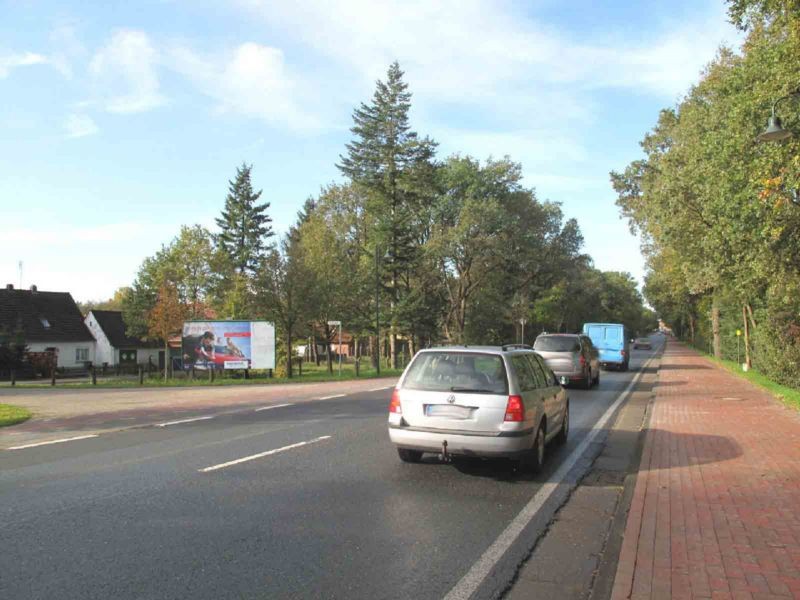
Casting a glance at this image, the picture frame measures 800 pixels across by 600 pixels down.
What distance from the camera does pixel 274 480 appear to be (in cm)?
739

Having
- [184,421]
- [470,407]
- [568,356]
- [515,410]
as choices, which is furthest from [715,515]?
[568,356]

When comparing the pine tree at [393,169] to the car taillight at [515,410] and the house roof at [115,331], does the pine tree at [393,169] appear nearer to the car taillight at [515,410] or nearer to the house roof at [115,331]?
the house roof at [115,331]

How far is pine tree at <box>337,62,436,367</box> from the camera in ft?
158

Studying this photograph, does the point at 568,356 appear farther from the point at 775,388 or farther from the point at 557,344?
the point at 775,388

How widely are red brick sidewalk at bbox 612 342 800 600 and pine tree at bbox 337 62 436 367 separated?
36937 mm

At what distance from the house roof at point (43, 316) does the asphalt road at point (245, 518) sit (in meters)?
45.6

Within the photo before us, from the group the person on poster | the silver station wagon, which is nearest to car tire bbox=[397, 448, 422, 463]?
the silver station wagon

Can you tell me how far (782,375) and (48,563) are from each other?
69.2 feet

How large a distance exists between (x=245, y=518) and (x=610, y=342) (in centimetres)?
2904

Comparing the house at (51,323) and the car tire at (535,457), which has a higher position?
the house at (51,323)

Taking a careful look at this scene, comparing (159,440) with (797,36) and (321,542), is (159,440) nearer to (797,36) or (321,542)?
Result: (321,542)

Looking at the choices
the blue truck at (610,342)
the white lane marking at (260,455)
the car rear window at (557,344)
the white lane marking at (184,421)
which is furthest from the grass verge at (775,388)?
the white lane marking at (184,421)

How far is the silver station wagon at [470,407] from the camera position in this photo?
7340 mm

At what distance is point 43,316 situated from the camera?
5200 cm
